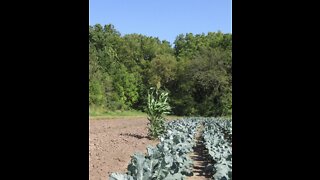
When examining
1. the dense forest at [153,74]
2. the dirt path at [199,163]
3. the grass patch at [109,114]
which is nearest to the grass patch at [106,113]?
the grass patch at [109,114]

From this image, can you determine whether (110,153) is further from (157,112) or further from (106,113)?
(106,113)

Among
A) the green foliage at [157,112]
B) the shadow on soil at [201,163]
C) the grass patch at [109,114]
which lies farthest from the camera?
the grass patch at [109,114]

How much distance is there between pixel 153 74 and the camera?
107ft

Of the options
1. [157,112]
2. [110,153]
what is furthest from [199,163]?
[157,112]

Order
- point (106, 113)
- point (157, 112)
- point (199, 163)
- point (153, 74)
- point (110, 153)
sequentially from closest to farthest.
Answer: point (199, 163) → point (110, 153) → point (157, 112) → point (106, 113) → point (153, 74)

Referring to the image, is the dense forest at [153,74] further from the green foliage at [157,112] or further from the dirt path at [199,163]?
the dirt path at [199,163]

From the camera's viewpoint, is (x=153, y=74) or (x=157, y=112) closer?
(x=157, y=112)

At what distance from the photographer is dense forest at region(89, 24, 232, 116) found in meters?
28.4

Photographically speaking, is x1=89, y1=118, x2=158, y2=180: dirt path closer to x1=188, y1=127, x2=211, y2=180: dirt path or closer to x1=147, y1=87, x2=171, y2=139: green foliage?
x1=147, y1=87, x2=171, y2=139: green foliage

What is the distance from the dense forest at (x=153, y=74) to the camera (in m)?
28.4

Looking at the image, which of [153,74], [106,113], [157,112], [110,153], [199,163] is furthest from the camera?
[153,74]
